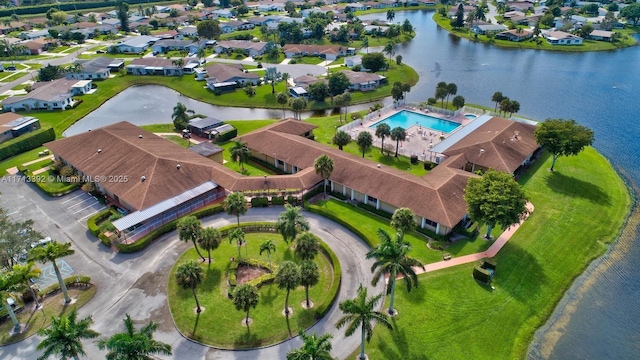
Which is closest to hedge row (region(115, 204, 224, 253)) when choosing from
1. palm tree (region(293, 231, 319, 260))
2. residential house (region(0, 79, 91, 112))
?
palm tree (region(293, 231, 319, 260))

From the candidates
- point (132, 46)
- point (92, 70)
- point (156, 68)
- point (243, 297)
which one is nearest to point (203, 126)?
point (243, 297)

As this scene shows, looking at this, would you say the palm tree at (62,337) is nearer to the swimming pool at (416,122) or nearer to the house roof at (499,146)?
the house roof at (499,146)

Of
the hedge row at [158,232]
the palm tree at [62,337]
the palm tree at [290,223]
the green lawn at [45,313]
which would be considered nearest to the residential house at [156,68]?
the hedge row at [158,232]

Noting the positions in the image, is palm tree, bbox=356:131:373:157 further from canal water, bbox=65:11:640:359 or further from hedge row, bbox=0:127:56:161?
hedge row, bbox=0:127:56:161

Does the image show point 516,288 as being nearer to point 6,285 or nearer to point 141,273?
point 141,273

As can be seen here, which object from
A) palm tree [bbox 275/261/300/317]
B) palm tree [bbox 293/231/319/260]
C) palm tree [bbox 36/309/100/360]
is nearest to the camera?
palm tree [bbox 36/309/100/360]

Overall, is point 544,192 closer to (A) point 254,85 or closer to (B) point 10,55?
(A) point 254,85
